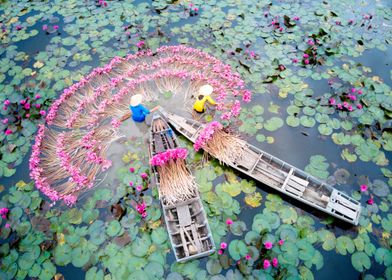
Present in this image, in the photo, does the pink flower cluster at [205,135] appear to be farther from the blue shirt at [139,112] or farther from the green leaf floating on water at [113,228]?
the green leaf floating on water at [113,228]

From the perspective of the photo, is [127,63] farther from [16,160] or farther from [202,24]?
[16,160]

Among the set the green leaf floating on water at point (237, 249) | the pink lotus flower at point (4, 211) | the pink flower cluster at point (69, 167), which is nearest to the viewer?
the green leaf floating on water at point (237, 249)

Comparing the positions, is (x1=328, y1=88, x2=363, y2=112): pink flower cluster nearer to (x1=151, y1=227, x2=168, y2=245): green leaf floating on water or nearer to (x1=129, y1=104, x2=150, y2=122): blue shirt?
(x1=129, y1=104, x2=150, y2=122): blue shirt

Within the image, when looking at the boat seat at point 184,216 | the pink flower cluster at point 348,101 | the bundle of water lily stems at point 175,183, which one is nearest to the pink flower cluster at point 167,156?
the bundle of water lily stems at point 175,183

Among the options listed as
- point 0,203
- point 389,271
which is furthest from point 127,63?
point 389,271

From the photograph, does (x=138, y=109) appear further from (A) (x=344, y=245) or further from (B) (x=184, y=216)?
(A) (x=344, y=245)

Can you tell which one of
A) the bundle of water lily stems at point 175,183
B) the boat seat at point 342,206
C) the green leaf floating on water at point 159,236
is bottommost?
the green leaf floating on water at point 159,236

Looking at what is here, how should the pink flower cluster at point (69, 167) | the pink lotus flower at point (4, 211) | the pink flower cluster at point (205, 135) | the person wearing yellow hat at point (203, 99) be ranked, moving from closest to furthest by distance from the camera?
the pink lotus flower at point (4, 211) < the pink flower cluster at point (69, 167) < the pink flower cluster at point (205, 135) < the person wearing yellow hat at point (203, 99)
